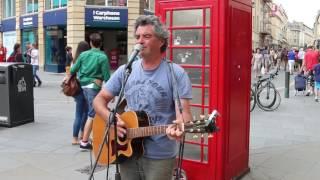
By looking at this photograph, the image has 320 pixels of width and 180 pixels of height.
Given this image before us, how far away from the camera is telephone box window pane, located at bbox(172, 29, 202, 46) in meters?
5.06

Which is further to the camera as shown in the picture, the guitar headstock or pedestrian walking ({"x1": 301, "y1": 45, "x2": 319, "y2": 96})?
pedestrian walking ({"x1": 301, "y1": 45, "x2": 319, "y2": 96})

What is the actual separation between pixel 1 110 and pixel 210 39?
5246mm

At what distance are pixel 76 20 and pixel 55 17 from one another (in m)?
2.37

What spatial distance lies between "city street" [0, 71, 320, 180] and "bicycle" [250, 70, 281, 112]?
598 mm

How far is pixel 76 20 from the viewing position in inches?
1035

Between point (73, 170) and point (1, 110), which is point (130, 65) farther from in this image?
point (1, 110)

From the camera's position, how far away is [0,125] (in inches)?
354

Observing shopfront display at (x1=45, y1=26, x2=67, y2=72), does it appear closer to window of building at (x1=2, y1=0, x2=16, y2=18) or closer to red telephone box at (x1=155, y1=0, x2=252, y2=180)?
window of building at (x1=2, y1=0, x2=16, y2=18)

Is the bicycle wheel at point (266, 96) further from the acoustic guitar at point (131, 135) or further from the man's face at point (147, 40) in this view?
the man's face at point (147, 40)

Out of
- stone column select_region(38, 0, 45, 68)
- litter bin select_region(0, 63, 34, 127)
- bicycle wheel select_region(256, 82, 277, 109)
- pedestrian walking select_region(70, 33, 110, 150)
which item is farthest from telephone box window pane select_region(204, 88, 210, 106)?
stone column select_region(38, 0, 45, 68)

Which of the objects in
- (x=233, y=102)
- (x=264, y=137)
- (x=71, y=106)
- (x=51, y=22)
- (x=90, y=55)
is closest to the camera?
(x=233, y=102)

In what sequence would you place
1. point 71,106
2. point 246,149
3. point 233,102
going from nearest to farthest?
point 233,102, point 246,149, point 71,106

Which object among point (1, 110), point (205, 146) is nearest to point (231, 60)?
point (205, 146)

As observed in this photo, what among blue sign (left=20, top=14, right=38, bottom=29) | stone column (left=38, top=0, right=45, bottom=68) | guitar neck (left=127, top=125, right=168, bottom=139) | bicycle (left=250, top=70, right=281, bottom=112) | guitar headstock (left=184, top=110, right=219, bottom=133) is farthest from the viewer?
blue sign (left=20, top=14, right=38, bottom=29)
